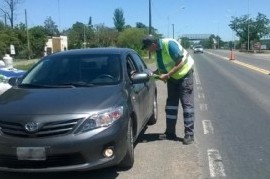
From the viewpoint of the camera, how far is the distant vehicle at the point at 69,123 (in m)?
5.41

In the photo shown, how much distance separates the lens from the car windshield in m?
6.71

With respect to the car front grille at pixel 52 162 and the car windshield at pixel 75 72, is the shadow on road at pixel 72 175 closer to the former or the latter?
the car front grille at pixel 52 162

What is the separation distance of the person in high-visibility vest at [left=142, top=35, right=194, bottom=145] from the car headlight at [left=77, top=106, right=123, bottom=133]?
7.11ft

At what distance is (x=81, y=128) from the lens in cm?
547

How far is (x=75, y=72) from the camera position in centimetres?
691

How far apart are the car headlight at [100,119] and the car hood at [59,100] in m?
0.08

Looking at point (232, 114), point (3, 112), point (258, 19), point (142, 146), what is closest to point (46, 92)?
point (3, 112)

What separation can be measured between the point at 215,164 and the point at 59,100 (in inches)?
85.4

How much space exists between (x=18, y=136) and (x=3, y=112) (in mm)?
411

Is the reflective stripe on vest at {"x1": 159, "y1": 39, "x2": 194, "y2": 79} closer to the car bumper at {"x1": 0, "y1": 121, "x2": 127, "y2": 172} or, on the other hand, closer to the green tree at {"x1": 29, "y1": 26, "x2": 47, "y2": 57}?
the car bumper at {"x1": 0, "y1": 121, "x2": 127, "y2": 172}

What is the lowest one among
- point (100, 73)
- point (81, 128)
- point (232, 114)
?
point (232, 114)

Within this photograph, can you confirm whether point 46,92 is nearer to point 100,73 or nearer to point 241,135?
point 100,73

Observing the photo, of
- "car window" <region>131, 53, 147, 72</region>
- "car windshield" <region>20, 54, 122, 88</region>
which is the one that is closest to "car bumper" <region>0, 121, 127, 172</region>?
"car windshield" <region>20, 54, 122, 88</region>


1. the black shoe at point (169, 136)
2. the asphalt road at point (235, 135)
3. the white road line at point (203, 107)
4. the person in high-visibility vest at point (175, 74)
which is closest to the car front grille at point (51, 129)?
the asphalt road at point (235, 135)
